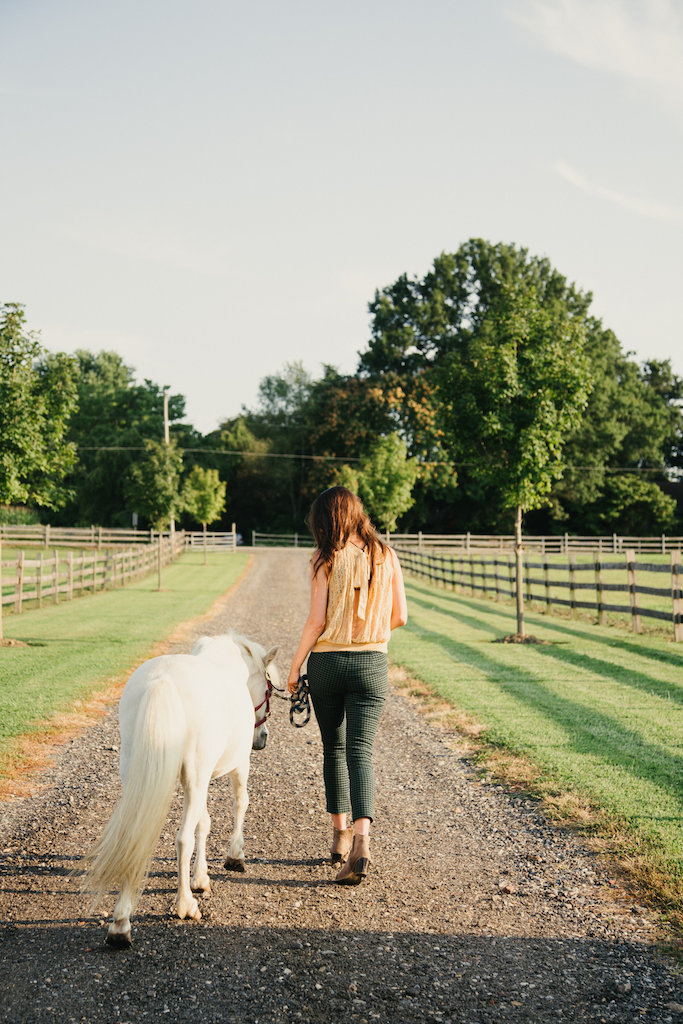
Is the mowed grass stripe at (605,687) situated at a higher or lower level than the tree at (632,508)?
lower

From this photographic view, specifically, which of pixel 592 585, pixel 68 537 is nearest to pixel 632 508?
pixel 68 537

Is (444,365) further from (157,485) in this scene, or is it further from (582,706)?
(582,706)

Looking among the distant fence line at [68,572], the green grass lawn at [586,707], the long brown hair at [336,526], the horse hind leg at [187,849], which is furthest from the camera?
the distant fence line at [68,572]

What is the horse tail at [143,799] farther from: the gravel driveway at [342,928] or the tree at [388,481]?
the tree at [388,481]

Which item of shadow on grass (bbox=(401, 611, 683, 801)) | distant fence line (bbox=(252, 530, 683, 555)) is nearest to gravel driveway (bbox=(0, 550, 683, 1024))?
shadow on grass (bbox=(401, 611, 683, 801))

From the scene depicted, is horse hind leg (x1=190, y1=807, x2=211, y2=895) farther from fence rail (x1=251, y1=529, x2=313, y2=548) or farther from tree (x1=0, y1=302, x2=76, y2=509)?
fence rail (x1=251, y1=529, x2=313, y2=548)

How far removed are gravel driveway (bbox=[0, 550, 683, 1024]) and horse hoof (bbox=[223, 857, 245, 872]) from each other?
6 centimetres

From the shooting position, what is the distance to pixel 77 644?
1222cm

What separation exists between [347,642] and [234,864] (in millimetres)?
1305

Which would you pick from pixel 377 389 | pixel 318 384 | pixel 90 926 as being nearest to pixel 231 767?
pixel 90 926

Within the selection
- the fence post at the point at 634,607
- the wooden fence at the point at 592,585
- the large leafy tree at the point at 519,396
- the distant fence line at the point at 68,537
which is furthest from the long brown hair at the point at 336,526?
the distant fence line at the point at 68,537

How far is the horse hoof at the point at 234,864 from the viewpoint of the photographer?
4188mm

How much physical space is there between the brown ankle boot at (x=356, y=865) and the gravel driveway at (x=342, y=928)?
0.22 feet

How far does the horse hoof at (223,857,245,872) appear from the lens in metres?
4.19
